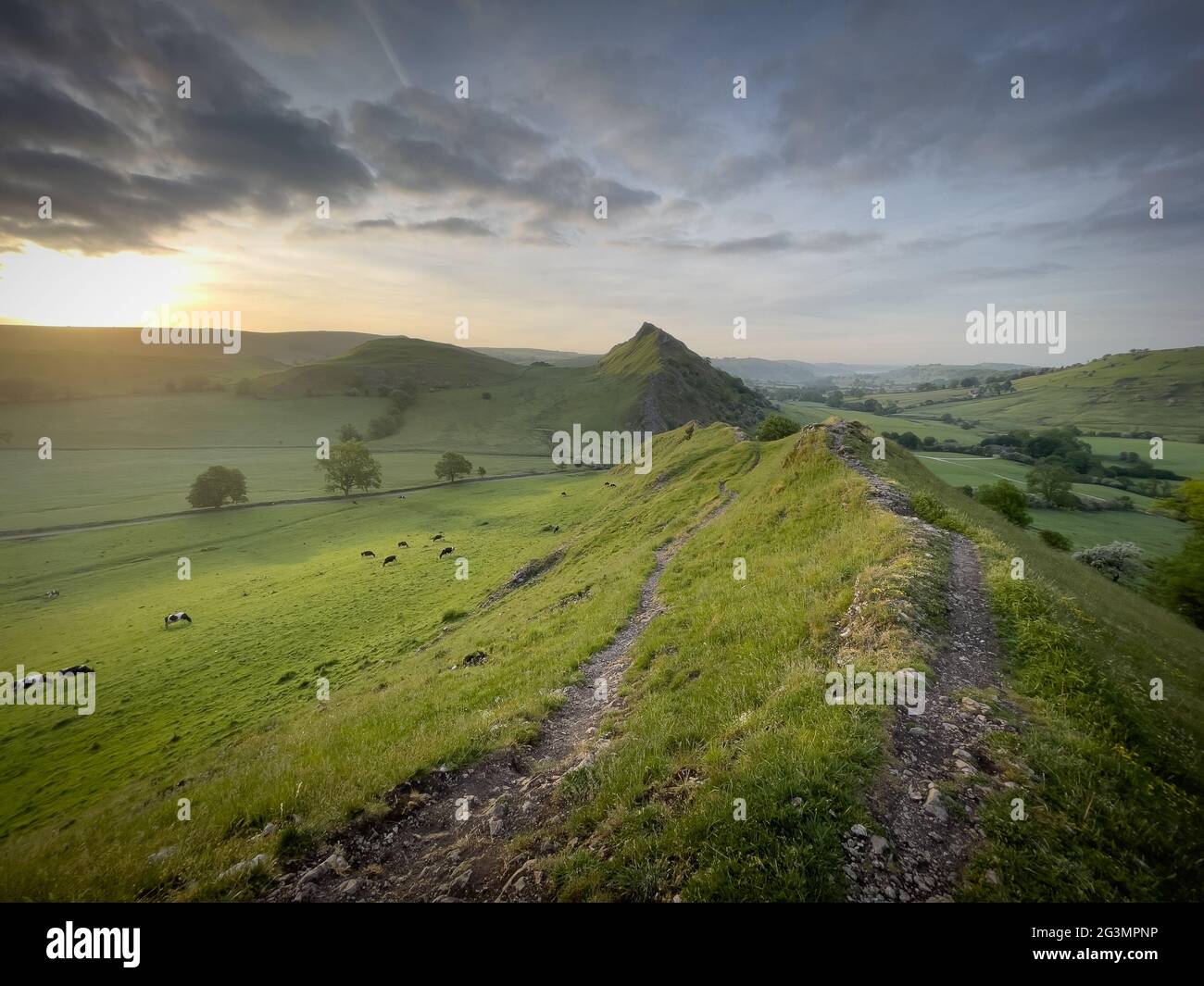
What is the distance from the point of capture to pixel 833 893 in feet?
19.1

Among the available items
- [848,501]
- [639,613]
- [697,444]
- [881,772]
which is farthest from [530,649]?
[697,444]

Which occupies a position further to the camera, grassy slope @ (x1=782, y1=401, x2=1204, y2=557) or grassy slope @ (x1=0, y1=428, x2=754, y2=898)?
grassy slope @ (x1=782, y1=401, x2=1204, y2=557)

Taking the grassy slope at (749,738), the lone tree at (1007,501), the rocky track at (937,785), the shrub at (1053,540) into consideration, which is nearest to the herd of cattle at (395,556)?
the grassy slope at (749,738)

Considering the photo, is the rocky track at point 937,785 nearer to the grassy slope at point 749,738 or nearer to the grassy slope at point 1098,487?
the grassy slope at point 749,738

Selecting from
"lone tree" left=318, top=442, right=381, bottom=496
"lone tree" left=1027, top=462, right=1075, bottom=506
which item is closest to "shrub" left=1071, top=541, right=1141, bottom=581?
"lone tree" left=1027, top=462, right=1075, bottom=506

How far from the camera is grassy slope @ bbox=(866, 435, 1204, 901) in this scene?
5883 millimetres

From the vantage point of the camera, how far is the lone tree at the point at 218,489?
83812 mm

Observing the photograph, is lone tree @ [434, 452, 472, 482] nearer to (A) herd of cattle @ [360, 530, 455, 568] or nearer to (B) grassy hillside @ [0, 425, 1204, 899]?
(A) herd of cattle @ [360, 530, 455, 568]

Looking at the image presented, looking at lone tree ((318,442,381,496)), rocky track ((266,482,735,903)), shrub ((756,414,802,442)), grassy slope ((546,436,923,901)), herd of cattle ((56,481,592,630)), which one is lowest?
herd of cattle ((56,481,592,630))

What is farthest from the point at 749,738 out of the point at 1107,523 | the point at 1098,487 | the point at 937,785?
the point at 1098,487

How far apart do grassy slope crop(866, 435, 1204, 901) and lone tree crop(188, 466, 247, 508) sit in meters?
109

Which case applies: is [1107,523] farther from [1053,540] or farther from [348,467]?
[348,467]

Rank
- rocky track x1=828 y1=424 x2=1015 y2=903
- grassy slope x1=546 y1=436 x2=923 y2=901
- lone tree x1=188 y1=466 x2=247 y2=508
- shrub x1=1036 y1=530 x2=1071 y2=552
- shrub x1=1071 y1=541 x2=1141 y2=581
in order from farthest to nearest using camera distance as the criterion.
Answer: lone tree x1=188 y1=466 x2=247 y2=508, shrub x1=1071 y1=541 x2=1141 y2=581, shrub x1=1036 y1=530 x2=1071 y2=552, grassy slope x1=546 y1=436 x2=923 y2=901, rocky track x1=828 y1=424 x2=1015 y2=903
